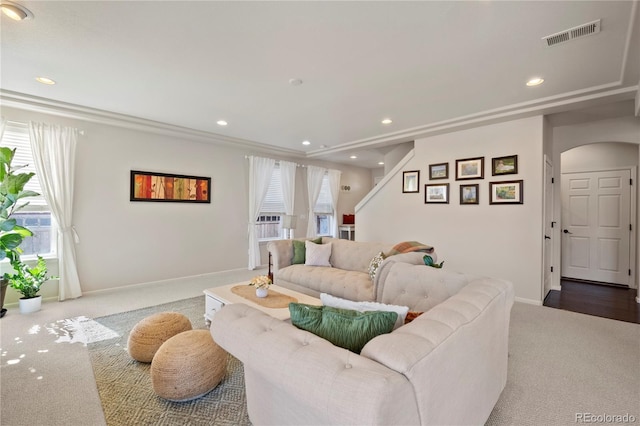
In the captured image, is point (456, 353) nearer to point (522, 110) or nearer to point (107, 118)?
point (522, 110)

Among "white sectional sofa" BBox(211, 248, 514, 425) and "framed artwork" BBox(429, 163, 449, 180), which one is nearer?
"white sectional sofa" BBox(211, 248, 514, 425)

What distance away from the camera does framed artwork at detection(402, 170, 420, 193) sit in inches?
203

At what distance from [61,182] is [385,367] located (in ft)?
16.2

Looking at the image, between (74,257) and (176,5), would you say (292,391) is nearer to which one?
(176,5)

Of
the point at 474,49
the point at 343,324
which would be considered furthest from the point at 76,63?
the point at 474,49

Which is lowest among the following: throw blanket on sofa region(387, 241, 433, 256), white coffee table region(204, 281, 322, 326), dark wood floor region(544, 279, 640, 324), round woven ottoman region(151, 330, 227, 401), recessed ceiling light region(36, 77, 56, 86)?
dark wood floor region(544, 279, 640, 324)

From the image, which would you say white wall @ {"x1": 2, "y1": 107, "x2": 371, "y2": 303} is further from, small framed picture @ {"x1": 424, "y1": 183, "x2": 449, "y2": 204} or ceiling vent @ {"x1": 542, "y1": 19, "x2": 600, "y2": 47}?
ceiling vent @ {"x1": 542, "y1": 19, "x2": 600, "y2": 47}

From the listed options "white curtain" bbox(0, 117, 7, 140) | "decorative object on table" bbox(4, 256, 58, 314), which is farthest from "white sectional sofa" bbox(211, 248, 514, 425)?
"white curtain" bbox(0, 117, 7, 140)

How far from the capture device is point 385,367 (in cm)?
89

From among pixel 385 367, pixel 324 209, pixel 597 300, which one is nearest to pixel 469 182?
pixel 597 300

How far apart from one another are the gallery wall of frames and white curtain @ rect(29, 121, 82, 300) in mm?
5289

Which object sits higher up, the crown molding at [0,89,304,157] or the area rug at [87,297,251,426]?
the crown molding at [0,89,304,157]

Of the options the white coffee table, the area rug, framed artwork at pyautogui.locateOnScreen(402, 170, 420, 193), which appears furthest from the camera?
framed artwork at pyautogui.locateOnScreen(402, 170, 420, 193)

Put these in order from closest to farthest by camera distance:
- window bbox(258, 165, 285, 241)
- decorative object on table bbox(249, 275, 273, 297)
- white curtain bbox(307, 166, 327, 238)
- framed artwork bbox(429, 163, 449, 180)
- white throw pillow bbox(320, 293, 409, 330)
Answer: white throw pillow bbox(320, 293, 409, 330) → decorative object on table bbox(249, 275, 273, 297) → framed artwork bbox(429, 163, 449, 180) → window bbox(258, 165, 285, 241) → white curtain bbox(307, 166, 327, 238)
